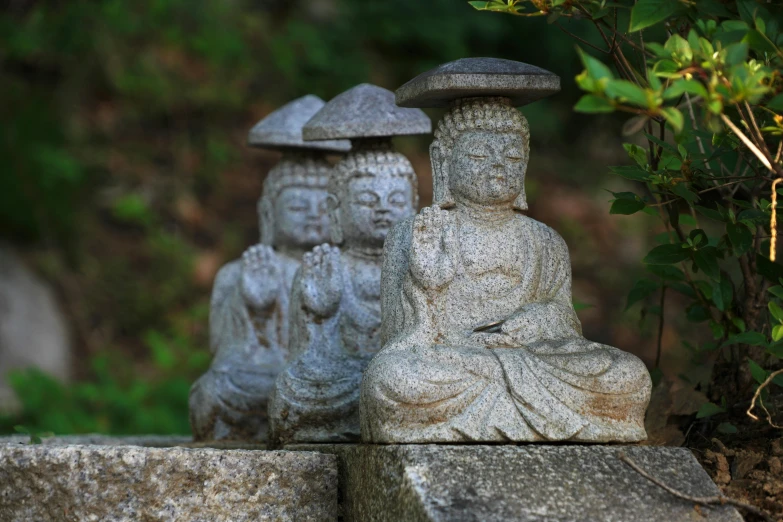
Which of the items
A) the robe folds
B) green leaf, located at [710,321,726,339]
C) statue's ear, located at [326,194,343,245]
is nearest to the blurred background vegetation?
statue's ear, located at [326,194,343,245]

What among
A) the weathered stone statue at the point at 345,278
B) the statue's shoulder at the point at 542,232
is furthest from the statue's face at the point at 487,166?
the weathered stone statue at the point at 345,278

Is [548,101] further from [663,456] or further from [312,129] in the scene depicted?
[663,456]

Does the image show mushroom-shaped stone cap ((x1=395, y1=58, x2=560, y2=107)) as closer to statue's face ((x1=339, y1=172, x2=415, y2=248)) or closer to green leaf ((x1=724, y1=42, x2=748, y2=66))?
statue's face ((x1=339, y1=172, x2=415, y2=248))

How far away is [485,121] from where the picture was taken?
4.49m

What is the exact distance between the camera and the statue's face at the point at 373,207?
17.9ft

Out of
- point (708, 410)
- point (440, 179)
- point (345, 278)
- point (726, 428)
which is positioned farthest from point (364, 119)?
point (726, 428)

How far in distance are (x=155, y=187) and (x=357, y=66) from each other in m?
2.45

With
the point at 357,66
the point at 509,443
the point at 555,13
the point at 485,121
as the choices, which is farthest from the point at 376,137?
the point at 357,66

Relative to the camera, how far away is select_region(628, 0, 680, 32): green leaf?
3695 mm

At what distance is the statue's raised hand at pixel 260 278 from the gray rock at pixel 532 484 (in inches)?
82.8

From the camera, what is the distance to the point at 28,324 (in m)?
10.2

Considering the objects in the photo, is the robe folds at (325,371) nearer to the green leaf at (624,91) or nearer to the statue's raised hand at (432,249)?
the statue's raised hand at (432,249)

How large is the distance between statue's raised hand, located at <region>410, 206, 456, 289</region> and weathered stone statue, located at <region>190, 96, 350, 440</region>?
1.78 metres

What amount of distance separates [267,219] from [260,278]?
558 millimetres
